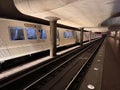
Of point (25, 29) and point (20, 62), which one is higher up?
point (25, 29)

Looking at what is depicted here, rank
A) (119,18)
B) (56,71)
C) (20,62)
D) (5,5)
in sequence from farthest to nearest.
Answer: (119,18) < (20,62) < (56,71) < (5,5)

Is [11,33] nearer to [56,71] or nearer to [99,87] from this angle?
[56,71]

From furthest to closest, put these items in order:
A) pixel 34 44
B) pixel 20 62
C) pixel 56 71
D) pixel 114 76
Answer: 1. pixel 34 44
2. pixel 20 62
3. pixel 56 71
4. pixel 114 76

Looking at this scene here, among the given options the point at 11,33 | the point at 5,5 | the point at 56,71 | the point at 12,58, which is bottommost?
the point at 56,71

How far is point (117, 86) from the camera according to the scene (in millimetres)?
5535

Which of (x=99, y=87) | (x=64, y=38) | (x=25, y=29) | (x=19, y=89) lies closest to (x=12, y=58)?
(x=25, y=29)

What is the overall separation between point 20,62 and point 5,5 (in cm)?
409

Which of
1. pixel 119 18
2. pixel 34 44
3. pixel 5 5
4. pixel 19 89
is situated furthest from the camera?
pixel 119 18

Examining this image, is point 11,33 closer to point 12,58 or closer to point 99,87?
point 12,58

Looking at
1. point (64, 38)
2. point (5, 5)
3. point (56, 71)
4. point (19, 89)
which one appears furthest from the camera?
point (64, 38)

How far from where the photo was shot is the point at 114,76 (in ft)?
22.0

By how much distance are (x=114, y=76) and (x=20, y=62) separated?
5.40 meters

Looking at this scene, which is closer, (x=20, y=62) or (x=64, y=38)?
(x=20, y=62)

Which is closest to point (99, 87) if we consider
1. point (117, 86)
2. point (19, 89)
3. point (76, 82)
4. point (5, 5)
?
point (117, 86)
